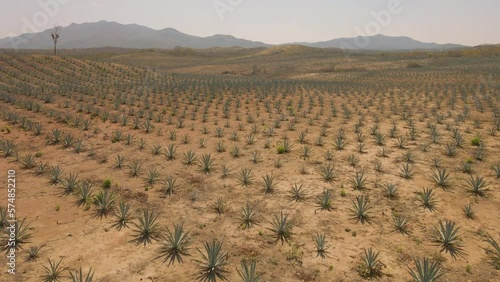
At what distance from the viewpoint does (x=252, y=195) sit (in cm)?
926

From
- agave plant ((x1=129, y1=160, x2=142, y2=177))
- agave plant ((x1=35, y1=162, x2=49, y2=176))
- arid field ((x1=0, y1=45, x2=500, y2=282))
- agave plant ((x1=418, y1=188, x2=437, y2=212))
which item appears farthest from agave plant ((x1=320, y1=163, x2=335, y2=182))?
agave plant ((x1=35, y1=162, x2=49, y2=176))

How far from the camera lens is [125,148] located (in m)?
13.0

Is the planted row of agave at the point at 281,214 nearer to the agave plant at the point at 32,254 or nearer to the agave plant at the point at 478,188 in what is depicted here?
the agave plant at the point at 478,188

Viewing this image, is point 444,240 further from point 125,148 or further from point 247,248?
point 125,148

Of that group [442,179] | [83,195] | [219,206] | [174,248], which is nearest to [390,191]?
[442,179]

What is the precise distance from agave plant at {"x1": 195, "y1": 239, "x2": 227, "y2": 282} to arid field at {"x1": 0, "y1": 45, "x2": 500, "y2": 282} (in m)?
0.03

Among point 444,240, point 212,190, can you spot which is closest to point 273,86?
point 212,190

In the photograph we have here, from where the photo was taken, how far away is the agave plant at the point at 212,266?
5918 mm

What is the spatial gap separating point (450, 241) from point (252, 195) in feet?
16.3

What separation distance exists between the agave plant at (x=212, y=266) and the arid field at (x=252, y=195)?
26mm

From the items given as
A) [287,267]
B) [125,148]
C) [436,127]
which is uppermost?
[436,127]

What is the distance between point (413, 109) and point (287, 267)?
17856mm

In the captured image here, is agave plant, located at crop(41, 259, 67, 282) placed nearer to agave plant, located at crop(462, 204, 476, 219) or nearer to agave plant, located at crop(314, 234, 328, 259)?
agave plant, located at crop(314, 234, 328, 259)

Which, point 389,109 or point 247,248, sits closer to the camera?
point 247,248
